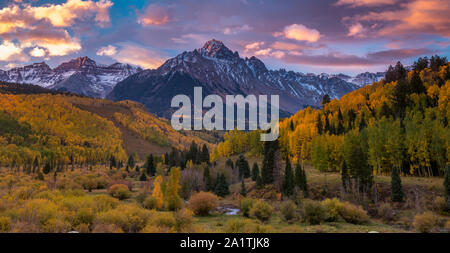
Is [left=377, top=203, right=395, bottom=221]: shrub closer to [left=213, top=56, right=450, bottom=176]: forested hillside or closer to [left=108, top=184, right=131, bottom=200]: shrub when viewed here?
[left=213, top=56, right=450, bottom=176]: forested hillside

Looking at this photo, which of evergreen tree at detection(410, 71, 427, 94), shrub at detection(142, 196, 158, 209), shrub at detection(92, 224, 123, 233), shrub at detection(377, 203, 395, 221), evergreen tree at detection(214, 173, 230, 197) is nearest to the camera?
shrub at detection(92, 224, 123, 233)

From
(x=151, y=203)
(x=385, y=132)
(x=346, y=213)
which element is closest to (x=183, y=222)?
(x=151, y=203)

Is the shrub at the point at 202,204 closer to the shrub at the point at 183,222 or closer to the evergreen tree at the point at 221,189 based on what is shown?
the shrub at the point at 183,222

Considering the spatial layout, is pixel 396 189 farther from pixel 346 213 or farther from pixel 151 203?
pixel 151 203

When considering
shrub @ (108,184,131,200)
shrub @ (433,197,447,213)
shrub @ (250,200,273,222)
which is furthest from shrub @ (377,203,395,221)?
shrub @ (108,184,131,200)

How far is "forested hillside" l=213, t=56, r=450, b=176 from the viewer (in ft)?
214

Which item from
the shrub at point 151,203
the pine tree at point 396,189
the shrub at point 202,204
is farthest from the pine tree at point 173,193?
the pine tree at point 396,189

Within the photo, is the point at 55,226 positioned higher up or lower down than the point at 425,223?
higher up

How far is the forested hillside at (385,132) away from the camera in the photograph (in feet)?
214

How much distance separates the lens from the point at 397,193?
52.2 metres

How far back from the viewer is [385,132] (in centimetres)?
7388

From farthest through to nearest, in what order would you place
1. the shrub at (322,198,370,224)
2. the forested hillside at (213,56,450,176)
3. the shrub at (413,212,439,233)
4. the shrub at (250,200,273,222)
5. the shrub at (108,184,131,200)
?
1. the forested hillside at (213,56,450,176)
2. the shrub at (108,184,131,200)
3. the shrub at (250,200,273,222)
4. the shrub at (322,198,370,224)
5. the shrub at (413,212,439,233)
